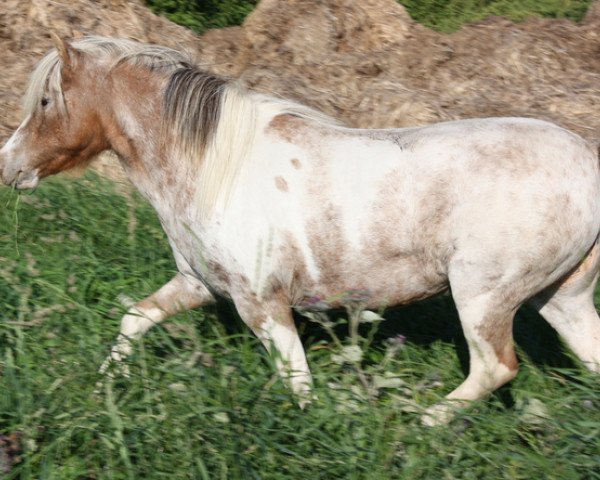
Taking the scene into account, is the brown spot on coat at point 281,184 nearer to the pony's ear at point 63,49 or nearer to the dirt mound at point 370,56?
the pony's ear at point 63,49

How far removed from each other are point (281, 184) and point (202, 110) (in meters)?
0.47

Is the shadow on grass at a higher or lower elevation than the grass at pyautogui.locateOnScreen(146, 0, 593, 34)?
lower

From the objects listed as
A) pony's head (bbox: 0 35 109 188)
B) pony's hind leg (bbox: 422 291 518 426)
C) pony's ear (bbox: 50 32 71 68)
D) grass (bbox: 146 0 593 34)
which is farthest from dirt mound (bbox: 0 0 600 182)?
pony's hind leg (bbox: 422 291 518 426)

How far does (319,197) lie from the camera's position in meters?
4.08

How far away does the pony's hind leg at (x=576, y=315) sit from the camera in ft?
14.1

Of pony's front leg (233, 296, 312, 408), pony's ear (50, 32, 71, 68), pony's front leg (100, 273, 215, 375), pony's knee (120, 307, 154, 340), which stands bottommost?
pony's knee (120, 307, 154, 340)

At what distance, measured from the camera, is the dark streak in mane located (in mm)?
4199

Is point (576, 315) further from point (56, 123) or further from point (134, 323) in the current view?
point (56, 123)

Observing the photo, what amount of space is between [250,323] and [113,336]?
0.70m

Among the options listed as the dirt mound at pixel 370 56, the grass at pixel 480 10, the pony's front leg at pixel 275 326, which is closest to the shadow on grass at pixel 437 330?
the pony's front leg at pixel 275 326

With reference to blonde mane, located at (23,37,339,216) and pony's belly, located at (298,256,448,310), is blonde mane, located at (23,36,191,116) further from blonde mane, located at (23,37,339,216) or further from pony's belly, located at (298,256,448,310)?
pony's belly, located at (298,256,448,310)

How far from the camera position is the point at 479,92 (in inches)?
313

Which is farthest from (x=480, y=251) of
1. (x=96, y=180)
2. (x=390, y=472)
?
(x=96, y=180)

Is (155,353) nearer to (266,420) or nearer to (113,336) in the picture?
(113,336)
